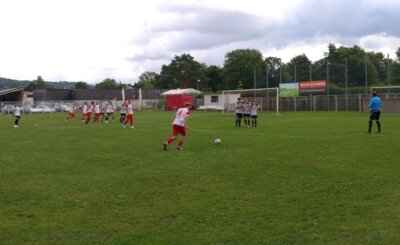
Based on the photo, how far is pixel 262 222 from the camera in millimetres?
6742

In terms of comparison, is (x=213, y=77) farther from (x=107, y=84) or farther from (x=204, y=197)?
(x=204, y=197)

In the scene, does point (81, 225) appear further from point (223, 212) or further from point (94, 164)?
point (94, 164)

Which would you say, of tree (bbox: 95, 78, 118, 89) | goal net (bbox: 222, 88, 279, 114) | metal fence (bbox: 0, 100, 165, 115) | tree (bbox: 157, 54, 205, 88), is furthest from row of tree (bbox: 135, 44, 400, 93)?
tree (bbox: 95, 78, 118, 89)

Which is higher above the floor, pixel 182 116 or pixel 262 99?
pixel 262 99

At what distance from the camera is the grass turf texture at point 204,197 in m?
6.26

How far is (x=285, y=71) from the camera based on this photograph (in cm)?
6138

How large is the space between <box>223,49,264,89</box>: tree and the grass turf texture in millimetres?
61124

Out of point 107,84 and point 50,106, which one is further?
point 107,84

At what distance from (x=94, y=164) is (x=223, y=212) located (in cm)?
642

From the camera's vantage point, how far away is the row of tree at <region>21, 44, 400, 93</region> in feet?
168

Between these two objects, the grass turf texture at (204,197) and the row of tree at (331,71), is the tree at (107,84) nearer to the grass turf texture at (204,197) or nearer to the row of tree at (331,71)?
the row of tree at (331,71)

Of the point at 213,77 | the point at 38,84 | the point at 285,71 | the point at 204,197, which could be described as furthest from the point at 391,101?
the point at 38,84

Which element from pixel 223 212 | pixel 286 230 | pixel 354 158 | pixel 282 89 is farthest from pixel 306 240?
pixel 282 89

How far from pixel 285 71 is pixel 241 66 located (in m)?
38.0
